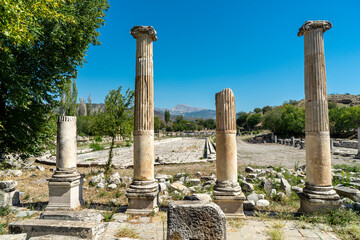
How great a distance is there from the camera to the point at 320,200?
5.90 metres

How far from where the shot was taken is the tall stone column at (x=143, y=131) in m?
6.41

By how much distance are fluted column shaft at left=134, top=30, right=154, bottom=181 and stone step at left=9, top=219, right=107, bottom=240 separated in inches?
107

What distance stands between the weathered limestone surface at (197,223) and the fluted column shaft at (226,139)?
105 inches

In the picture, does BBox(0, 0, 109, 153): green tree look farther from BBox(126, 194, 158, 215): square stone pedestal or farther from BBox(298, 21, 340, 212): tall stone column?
BBox(298, 21, 340, 212): tall stone column

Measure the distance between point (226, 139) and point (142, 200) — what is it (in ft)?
10.6

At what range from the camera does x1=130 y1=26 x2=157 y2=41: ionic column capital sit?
703 cm

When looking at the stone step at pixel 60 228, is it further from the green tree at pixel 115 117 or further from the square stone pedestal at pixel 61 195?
the green tree at pixel 115 117

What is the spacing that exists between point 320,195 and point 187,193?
4503mm

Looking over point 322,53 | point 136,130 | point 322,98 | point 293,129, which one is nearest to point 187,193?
point 136,130

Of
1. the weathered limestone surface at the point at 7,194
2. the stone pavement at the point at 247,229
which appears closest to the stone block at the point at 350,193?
the stone pavement at the point at 247,229

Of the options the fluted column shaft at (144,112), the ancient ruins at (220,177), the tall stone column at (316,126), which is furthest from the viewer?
the fluted column shaft at (144,112)

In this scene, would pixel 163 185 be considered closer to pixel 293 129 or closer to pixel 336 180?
pixel 336 180

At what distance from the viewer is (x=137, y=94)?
698 cm

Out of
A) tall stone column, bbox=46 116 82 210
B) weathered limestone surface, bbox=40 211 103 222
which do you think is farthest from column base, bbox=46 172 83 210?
weathered limestone surface, bbox=40 211 103 222
